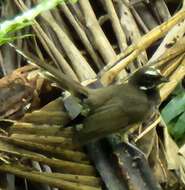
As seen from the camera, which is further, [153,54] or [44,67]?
[153,54]

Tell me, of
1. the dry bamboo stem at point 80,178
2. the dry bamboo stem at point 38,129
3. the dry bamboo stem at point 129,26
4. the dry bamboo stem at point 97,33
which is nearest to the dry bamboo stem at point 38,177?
the dry bamboo stem at point 80,178

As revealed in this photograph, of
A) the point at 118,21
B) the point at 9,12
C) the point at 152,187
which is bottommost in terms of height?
the point at 152,187

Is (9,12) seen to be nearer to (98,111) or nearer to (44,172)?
(98,111)

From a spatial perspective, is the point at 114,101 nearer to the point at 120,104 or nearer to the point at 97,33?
the point at 120,104

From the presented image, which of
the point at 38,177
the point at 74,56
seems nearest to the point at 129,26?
the point at 74,56

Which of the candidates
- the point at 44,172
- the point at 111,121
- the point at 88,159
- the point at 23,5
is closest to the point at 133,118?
the point at 111,121

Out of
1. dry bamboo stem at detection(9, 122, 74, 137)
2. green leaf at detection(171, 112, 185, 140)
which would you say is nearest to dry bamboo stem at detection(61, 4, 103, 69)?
green leaf at detection(171, 112, 185, 140)
